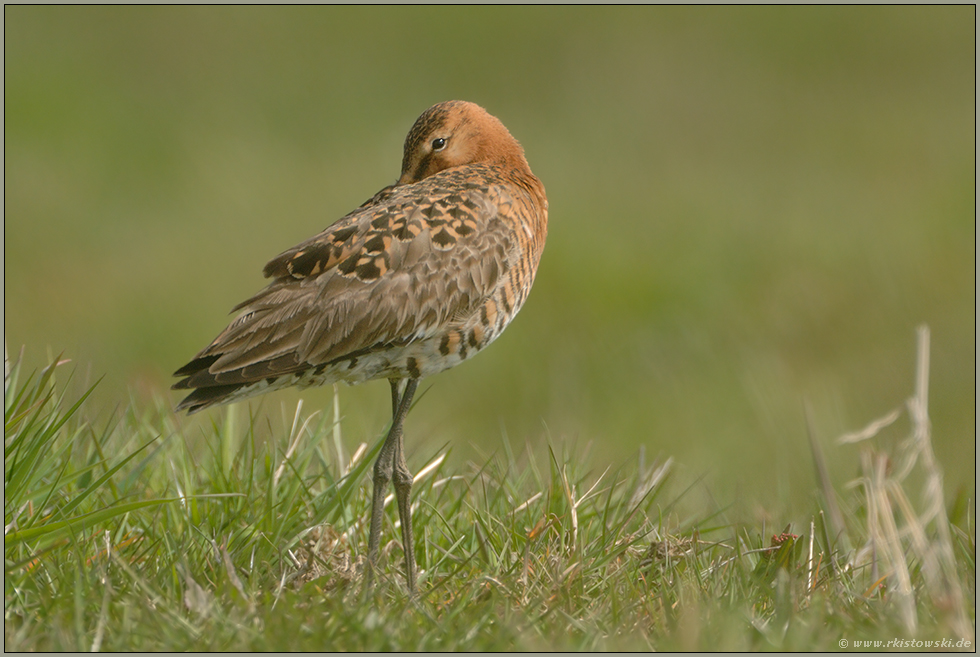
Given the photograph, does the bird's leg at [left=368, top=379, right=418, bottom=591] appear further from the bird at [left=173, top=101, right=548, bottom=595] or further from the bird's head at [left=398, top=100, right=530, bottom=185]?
the bird's head at [left=398, top=100, right=530, bottom=185]

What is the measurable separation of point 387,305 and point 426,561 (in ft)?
3.34

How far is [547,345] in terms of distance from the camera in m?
9.91

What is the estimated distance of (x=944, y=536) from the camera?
3004 millimetres

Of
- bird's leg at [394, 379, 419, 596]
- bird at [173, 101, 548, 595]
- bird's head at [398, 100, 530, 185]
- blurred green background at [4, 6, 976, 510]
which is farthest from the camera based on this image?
blurred green background at [4, 6, 976, 510]

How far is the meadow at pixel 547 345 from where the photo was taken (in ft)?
11.6

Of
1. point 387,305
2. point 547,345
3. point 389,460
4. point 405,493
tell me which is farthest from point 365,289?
point 547,345

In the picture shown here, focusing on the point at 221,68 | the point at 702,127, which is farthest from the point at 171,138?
the point at 702,127

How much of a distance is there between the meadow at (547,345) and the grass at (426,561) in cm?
2

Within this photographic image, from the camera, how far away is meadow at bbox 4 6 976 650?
353 cm

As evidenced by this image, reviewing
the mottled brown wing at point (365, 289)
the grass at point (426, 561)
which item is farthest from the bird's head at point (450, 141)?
the grass at point (426, 561)

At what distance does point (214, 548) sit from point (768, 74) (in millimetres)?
15473

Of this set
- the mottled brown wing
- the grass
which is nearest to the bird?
the mottled brown wing

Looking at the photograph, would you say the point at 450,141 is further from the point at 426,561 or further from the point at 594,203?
the point at 594,203

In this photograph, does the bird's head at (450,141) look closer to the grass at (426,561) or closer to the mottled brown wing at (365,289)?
the mottled brown wing at (365,289)
